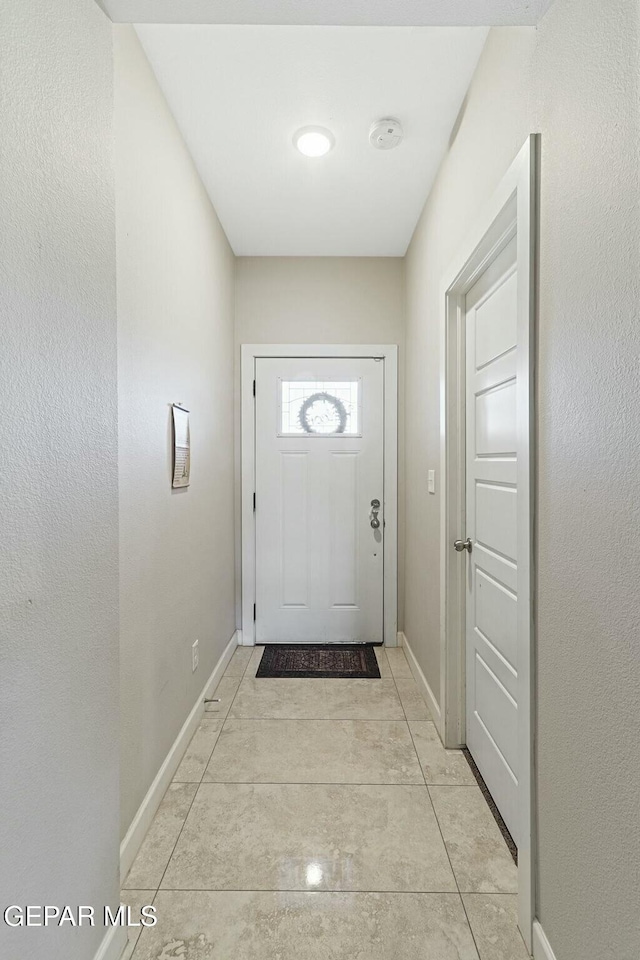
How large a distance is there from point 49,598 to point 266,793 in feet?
4.20

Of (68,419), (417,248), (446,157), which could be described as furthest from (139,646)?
(417,248)

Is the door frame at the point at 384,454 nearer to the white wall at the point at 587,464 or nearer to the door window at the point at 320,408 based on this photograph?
the door window at the point at 320,408

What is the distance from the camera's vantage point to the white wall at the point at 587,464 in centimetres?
82

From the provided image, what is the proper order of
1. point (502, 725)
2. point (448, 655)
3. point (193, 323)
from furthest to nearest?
1. point (193, 323)
2. point (448, 655)
3. point (502, 725)

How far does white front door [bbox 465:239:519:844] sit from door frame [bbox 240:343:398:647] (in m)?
1.21

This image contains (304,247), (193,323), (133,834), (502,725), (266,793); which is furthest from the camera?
(304,247)

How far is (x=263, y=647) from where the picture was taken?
3.20m

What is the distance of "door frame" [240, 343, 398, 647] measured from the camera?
125 inches

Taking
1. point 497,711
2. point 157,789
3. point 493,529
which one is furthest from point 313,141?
point 157,789

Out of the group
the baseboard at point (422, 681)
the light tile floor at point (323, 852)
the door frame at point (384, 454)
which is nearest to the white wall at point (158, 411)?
the light tile floor at point (323, 852)

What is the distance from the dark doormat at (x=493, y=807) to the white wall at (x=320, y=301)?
1378 millimetres

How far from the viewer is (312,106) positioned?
5.95 ft

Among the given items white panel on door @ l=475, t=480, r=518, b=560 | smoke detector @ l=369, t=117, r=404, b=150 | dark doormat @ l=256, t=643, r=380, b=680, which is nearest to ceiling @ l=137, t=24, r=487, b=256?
smoke detector @ l=369, t=117, r=404, b=150

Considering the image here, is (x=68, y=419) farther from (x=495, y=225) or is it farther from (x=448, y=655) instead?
(x=448, y=655)
